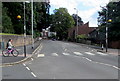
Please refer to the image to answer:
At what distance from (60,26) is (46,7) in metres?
55.9

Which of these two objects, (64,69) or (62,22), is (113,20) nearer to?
(64,69)

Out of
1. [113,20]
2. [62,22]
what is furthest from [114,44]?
[62,22]

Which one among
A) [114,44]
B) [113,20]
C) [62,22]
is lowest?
[114,44]

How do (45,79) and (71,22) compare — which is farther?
(71,22)

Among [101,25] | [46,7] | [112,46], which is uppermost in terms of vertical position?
[46,7]

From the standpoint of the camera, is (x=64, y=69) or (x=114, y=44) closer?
(x=64, y=69)

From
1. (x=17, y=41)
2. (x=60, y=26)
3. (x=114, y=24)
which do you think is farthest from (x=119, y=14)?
(x=60, y=26)

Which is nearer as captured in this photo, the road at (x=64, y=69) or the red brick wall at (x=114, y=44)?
the road at (x=64, y=69)

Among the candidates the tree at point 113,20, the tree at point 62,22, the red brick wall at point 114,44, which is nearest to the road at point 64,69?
the tree at point 113,20

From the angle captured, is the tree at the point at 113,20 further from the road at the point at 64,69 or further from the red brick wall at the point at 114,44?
the road at the point at 64,69

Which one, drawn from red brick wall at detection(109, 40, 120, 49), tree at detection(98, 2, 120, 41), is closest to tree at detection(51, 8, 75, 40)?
red brick wall at detection(109, 40, 120, 49)

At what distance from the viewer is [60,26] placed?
426ft

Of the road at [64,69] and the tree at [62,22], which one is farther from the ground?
the tree at [62,22]

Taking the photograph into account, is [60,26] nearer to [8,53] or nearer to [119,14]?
[119,14]
